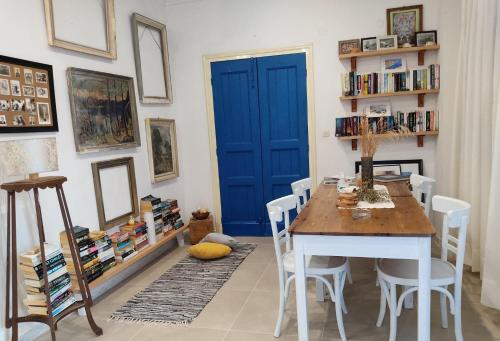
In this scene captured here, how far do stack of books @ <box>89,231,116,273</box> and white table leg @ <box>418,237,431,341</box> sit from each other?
243 centimetres

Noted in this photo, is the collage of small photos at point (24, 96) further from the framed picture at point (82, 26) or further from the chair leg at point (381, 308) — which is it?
the chair leg at point (381, 308)

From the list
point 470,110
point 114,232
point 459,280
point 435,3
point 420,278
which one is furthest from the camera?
point 435,3

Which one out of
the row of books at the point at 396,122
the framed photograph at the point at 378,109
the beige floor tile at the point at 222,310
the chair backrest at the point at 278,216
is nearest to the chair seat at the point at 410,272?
the chair backrest at the point at 278,216

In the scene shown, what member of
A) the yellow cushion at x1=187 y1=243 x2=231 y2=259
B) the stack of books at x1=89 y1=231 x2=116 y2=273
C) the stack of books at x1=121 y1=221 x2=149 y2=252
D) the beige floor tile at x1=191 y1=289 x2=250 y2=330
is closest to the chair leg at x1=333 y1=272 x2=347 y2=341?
the beige floor tile at x1=191 y1=289 x2=250 y2=330

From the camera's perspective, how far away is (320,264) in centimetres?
239

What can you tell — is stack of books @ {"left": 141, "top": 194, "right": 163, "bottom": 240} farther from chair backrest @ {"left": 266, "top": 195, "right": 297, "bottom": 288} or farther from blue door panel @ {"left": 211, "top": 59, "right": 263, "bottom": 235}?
chair backrest @ {"left": 266, "top": 195, "right": 297, "bottom": 288}

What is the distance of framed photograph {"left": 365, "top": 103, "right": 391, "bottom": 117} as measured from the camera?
13.6ft

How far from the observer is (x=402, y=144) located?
4.20 m

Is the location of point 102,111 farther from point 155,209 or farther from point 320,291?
point 320,291

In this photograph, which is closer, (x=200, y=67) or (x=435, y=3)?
(x=435, y=3)

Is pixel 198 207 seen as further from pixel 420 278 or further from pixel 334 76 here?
pixel 420 278

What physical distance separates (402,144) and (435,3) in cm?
152

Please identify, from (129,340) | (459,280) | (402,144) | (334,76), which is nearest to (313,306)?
(459,280)

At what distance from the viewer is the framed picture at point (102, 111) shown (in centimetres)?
316
